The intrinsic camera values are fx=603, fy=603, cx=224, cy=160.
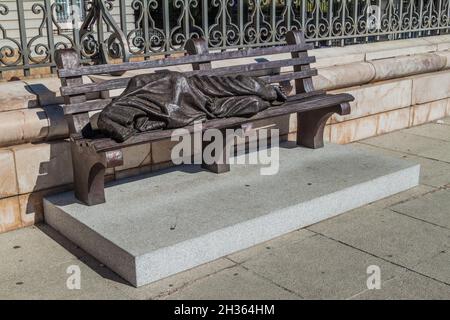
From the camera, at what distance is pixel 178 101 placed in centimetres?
414

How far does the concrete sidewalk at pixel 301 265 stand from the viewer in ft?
11.1

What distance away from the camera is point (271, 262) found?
3.75 meters

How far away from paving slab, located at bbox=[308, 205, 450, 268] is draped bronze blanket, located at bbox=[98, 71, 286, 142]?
104 cm

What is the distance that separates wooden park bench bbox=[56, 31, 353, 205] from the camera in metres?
3.91

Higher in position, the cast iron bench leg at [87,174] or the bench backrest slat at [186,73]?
the bench backrest slat at [186,73]

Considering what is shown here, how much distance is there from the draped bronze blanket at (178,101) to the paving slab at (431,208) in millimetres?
1279

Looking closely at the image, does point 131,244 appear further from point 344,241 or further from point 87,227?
point 344,241

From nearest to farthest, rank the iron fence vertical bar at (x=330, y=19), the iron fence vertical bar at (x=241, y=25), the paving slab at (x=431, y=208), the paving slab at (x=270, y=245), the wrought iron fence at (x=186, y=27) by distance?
1. the paving slab at (x=270, y=245)
2. the paving slab at (x=431, y=208)
3. the wrought iron fence at (x=186, y=27)
4. the iron fence vertical bar at (x=241, y=25)
5. the iron fence vertical bar at (x=330, y=19)

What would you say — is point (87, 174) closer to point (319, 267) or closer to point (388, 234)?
point (319, 267)

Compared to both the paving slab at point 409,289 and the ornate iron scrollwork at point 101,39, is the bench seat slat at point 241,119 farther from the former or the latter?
the paving slab at point 409,289

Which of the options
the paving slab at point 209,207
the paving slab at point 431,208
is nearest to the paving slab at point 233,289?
the paving slab at point 209,207

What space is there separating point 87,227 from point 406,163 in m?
2.78
